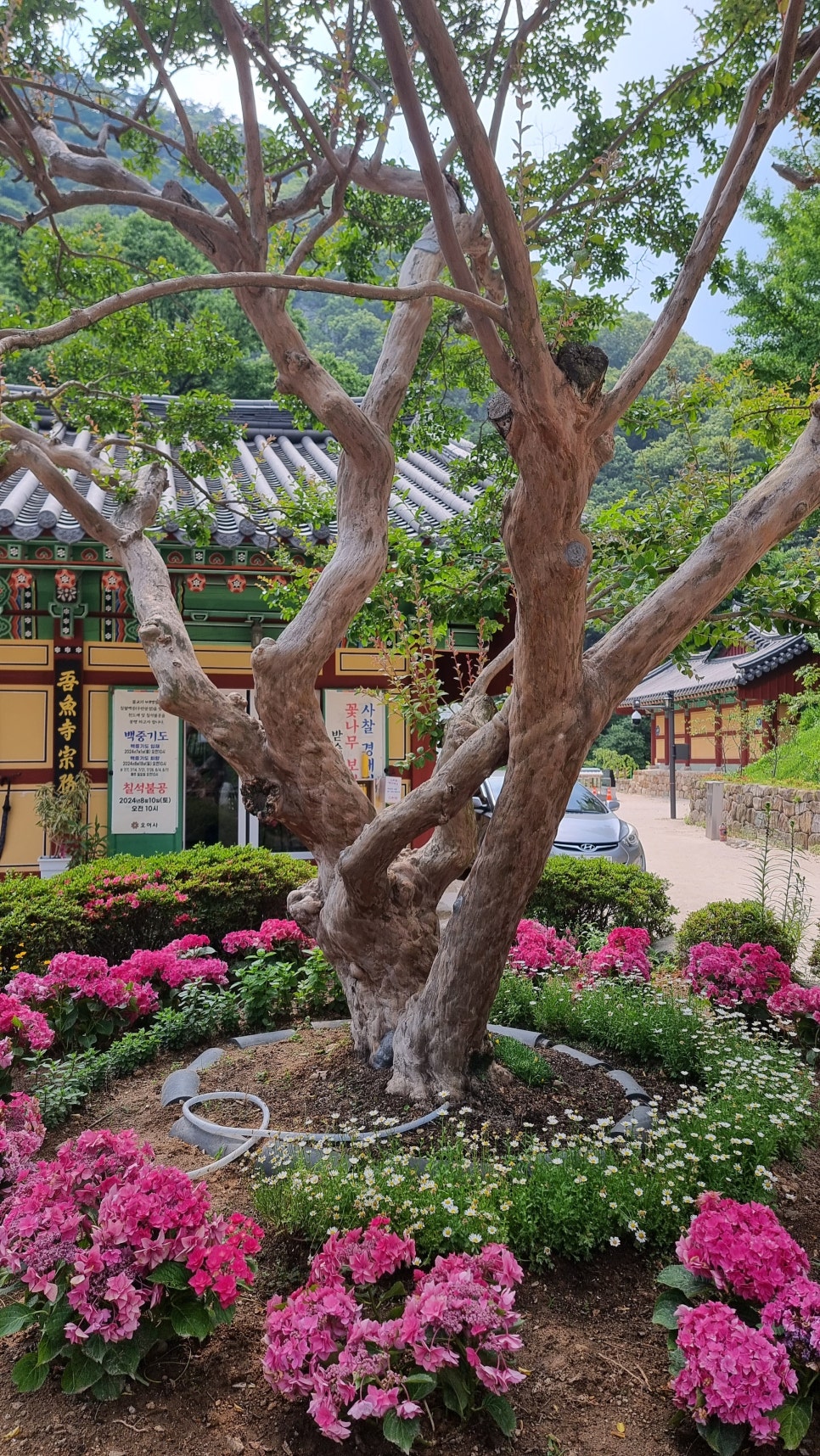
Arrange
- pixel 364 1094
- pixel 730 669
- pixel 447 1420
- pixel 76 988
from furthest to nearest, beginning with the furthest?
pixel 730 669 < pixel 76 988 < pixel 364 1094 < pixel 447 1420

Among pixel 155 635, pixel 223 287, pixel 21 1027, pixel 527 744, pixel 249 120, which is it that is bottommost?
pixel 21 1027

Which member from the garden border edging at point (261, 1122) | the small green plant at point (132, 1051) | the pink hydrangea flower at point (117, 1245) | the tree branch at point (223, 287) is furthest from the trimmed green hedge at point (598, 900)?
the tree branch at point (223, 287)

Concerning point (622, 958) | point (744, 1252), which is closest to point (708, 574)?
point (744, 1252)

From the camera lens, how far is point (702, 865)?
13.3m

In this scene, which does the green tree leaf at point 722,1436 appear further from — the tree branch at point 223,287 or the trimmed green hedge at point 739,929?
the trimmed green hedge at point 739,929

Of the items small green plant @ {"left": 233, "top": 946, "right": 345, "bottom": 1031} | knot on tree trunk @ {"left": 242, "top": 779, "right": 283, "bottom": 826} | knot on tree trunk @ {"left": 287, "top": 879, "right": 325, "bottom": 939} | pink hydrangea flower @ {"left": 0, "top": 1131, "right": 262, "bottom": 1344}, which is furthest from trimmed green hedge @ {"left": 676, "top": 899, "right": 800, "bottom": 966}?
pink hydrangea flower @ {"left": 0, "top": 1131, "right": 262, "bottom": 1344}

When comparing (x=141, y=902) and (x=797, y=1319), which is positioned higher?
→ (x=141, y=902)

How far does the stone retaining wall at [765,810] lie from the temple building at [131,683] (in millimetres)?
8112

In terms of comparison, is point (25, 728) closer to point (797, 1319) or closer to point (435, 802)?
point (435, 802)

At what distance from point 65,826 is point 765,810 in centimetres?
1389

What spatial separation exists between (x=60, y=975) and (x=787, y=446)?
15.2 feet

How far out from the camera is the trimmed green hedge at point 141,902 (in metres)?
5.13

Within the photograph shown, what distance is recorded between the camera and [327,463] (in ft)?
38.7

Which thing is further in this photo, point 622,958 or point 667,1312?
point 622,958
